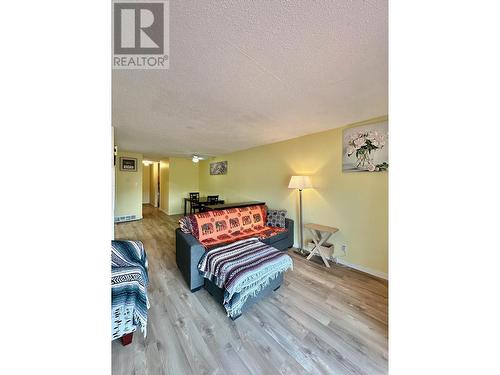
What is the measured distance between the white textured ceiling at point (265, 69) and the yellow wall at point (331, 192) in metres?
0.60

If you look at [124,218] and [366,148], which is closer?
[366,148]

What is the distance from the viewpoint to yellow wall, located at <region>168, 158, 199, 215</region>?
614 centimetres

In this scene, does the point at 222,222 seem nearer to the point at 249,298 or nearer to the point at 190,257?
the point at 190,257

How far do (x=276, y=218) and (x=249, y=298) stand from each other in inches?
69.1

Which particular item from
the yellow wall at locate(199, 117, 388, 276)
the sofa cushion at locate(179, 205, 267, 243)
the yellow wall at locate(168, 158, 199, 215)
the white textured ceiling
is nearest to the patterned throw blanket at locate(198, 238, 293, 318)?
the sofa cushion at locate(179, 205, 267, 243)

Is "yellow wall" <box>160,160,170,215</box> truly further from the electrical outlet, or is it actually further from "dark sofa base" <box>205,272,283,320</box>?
the electrical outlet

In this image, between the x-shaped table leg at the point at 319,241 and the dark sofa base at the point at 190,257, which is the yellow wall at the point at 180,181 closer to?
the dark sofa base at the point at 190,257

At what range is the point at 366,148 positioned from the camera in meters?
2.45

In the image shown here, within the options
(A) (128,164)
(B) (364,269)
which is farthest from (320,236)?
(A) (128,164)

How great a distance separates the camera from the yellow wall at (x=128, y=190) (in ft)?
16.5

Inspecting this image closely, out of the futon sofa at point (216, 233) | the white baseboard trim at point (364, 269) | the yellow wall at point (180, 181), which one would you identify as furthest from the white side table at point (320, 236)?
the yellow wall at point (180, 181)
